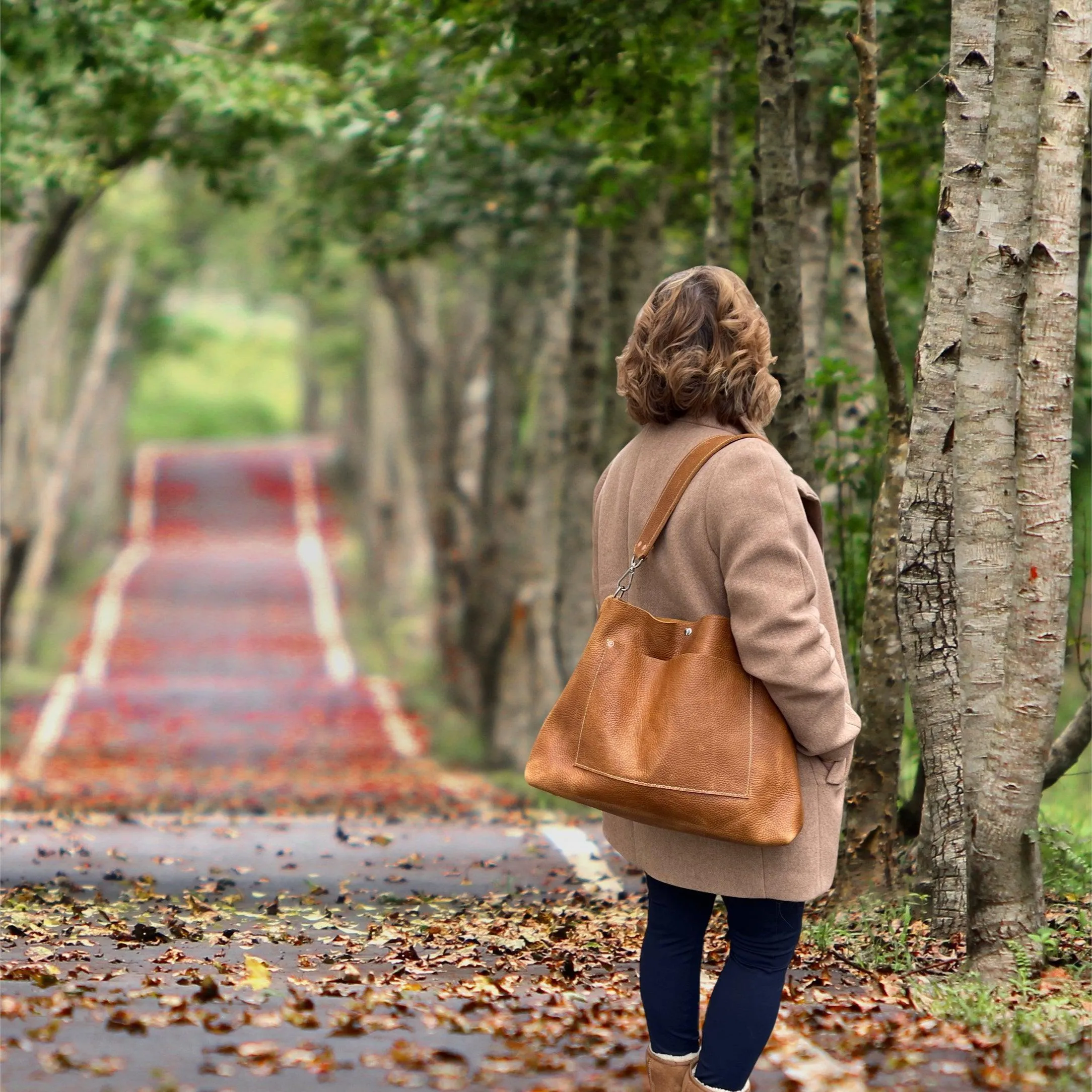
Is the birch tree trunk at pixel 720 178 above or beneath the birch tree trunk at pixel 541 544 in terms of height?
above

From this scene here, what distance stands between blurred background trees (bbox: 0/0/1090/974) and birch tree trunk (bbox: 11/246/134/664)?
8.0 inches

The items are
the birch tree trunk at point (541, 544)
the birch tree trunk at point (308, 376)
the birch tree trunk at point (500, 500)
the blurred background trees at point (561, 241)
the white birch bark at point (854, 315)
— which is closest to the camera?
the blurred background trees at point (561, 241)

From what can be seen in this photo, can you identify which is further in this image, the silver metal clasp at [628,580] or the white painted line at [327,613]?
the white painted line at [327,613]

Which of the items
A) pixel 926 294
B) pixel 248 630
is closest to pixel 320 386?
pixel 248 630

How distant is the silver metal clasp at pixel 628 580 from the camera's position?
4.25 m

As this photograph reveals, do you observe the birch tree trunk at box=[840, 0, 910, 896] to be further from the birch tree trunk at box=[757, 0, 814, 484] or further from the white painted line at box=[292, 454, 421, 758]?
the white painted line at box=[292, 454, 421, 758]

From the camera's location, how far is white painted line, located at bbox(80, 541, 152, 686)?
31.1 metres

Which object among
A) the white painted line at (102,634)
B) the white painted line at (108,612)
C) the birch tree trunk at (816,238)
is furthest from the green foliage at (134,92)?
the white painted line at (108,612)

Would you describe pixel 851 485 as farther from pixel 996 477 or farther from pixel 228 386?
pixel 228 386

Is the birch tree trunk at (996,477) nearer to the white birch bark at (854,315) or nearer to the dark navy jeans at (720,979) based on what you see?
the dark navy jeans at (720,979)

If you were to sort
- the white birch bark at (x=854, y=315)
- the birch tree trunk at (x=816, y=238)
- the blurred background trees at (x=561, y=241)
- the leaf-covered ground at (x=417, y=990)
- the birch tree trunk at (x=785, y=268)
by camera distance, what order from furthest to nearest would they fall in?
the white birch bark at (x=854, y=315), the birch tree trunk at (x=816, y=238), the birch tree trunk at (x=785, y=268), the blurred background trees at (x=561, y=241), the leaf-covered ground at (x=417, y=990)

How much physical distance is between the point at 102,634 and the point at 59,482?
6.59m

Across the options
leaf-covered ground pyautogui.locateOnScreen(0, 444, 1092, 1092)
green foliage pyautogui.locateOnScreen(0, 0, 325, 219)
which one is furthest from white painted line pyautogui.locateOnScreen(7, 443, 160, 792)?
leaf-covered ground pyautogui.locateOnScreen(0, 444, 1092, 1092)

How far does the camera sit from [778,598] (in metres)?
3.98
